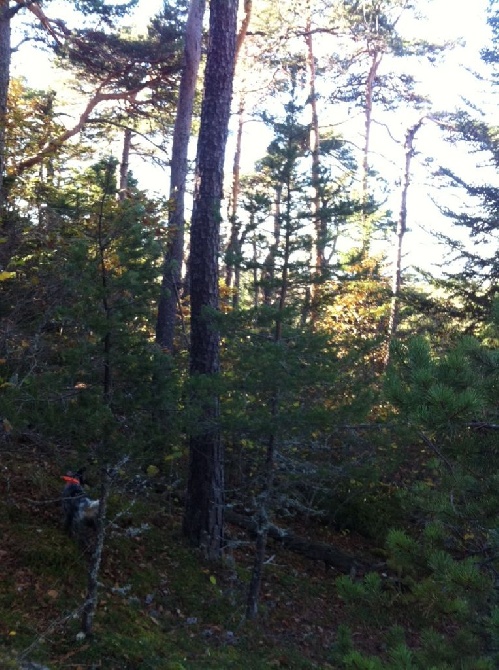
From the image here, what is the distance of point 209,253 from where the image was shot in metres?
8.41

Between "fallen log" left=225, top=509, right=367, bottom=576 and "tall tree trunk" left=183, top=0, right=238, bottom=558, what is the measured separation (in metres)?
1.55

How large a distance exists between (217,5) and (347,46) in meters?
12.0

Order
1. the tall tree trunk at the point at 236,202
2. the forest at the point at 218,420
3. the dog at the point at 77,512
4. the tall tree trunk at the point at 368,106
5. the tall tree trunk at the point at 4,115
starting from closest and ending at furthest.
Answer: the forest at the point at 218,420 → the dog at the point at 77,512 → the tall tree trunk at the point at 236,202 → the tall tree trunk at the point at 4,115 → the tall tree trunk at the point at 368,106

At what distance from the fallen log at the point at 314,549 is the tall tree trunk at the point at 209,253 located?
1548mm

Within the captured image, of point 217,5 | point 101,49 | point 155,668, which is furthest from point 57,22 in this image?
point 155,668

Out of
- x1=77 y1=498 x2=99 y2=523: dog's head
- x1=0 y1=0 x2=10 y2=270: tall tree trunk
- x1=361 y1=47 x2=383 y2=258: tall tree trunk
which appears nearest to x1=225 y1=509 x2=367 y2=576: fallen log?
x1=77 y1=498 x2=99 y2=523: dog's head

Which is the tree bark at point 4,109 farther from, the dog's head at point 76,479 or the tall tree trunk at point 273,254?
the tall tree trunk at point 273,254

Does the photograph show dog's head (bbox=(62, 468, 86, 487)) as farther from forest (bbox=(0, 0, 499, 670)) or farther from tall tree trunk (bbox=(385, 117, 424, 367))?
tall tree trunk (bbox=(385, 117, 424, 367))

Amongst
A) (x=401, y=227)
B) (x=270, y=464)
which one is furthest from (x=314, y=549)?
(x=401, y=227)

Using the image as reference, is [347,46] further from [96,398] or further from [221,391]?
[96,398]

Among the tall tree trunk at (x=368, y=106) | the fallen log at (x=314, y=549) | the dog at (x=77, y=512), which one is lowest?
Result: the fallen log at (x=314, y=549)

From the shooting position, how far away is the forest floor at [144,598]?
5777 mm

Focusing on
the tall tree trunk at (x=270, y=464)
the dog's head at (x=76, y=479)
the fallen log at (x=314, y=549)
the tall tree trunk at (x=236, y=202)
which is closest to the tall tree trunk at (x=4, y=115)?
the tall tree trunk at (x=236, y=202)

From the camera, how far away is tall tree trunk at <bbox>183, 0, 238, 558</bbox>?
27.6 feet
